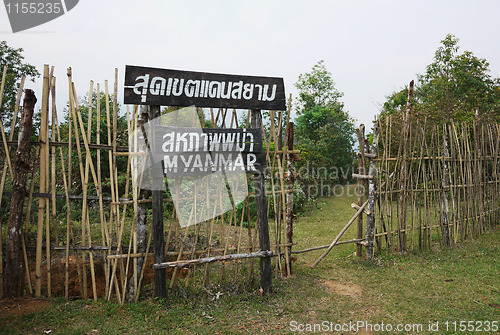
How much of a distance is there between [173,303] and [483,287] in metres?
4.35

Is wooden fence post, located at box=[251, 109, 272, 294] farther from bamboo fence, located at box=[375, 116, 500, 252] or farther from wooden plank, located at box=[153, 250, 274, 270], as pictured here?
bamboo fence, located at box=[375, 116, 500, 252]

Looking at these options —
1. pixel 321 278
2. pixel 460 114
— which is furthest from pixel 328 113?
pixel 321 278

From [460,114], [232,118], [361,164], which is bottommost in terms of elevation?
[361,164]

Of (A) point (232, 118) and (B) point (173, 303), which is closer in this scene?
(B) point (173, 303)

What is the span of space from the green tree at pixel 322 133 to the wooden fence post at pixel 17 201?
10.8m

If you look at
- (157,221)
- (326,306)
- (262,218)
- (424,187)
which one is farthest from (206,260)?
(424,187)

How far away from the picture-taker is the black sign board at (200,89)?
379 cm

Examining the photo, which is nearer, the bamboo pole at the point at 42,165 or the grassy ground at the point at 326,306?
the grassy ground at the point at 326,306

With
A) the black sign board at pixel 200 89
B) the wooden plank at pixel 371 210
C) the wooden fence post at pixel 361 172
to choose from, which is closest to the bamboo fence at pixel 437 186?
the wooden plank at pixel 371 210

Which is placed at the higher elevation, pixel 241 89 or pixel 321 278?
pixel 241 89

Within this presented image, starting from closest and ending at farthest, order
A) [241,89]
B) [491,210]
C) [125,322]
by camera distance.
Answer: [125,322] → [241,89] → [491,210]

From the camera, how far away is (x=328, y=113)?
17250 millimetres

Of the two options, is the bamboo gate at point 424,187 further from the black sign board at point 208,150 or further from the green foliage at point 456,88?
the green foliage at point 456,88

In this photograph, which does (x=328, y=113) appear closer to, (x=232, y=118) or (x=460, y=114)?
(x=460, y=114)
